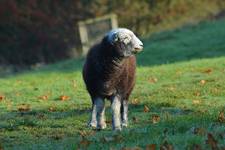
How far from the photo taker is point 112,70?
37.0 ft

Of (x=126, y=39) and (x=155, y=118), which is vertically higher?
(x=126, y=39)

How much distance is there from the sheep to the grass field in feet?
1.21

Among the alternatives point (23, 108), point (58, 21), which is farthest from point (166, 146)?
point (58, 21)

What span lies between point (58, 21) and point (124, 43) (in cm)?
2564

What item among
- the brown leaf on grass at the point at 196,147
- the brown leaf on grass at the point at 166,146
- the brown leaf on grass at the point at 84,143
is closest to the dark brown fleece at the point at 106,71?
the brown leaf on grass at the point at 84,143

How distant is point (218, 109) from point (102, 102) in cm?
224

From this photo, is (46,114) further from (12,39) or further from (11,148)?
(12,39)

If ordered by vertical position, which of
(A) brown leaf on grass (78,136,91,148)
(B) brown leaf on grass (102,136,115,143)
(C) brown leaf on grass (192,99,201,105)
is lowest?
(A) brown leaf on grass (78,136,91,148)

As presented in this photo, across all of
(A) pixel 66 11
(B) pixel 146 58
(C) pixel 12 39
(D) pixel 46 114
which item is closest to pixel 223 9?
(A) pixel 66 11

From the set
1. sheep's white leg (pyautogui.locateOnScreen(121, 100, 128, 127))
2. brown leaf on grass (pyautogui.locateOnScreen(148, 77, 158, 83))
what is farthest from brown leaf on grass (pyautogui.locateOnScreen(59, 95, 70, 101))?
sheep's white leg (pyautogui.locateOnScreen(121, 100, 128, 127))

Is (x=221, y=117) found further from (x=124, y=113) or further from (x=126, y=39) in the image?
(x=126, y=39)

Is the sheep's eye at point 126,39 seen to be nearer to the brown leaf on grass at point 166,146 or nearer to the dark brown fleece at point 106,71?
the dark brown fleece at point 106,71

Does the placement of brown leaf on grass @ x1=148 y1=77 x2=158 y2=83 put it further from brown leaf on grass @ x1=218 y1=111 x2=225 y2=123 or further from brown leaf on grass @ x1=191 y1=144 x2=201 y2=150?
brown leaf on grass @ x1=191 y1=144 x2=201 y2=150

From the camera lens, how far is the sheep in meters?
11.2
